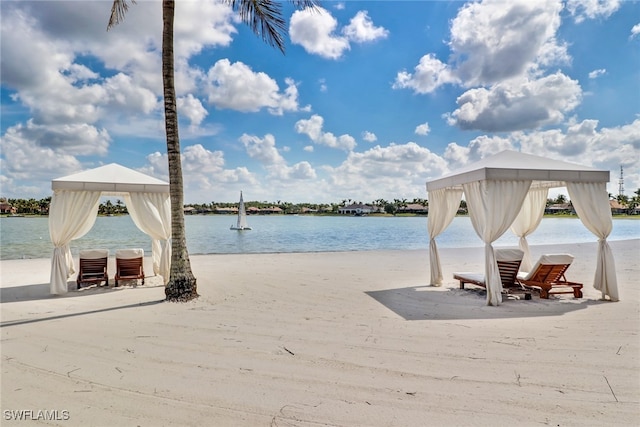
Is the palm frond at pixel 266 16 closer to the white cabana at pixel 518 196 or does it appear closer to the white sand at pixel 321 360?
the white cabana at pixel 518 196

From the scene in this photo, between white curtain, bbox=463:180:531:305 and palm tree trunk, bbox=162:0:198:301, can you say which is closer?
white curtain, bbox=463:180:531:305

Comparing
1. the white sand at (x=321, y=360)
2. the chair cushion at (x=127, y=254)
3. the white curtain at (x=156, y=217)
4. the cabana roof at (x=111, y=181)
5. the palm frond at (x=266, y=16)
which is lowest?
the white sand at (x=321, y=360)

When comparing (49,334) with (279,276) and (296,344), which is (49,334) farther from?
(279,276)

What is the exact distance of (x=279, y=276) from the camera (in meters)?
8.89

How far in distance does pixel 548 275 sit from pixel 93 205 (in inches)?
349

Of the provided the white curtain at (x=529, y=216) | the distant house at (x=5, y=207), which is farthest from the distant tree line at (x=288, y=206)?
the white curtain at (x=529, y=216)

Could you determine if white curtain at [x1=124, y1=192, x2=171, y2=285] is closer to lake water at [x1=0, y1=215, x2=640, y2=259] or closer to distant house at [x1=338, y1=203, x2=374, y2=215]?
lake water at [x1=0, y1=215, x2=640, y2=259]

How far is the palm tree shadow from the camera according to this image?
17.9 ft

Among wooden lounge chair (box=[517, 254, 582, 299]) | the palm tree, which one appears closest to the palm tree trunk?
the palm tree

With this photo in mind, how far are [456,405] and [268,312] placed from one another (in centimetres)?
331

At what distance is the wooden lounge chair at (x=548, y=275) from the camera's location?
6.27 m

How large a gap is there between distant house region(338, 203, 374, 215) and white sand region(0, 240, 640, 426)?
330 feet

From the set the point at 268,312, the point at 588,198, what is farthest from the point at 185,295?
the point at 588,198

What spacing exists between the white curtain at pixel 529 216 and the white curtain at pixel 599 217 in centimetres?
193
